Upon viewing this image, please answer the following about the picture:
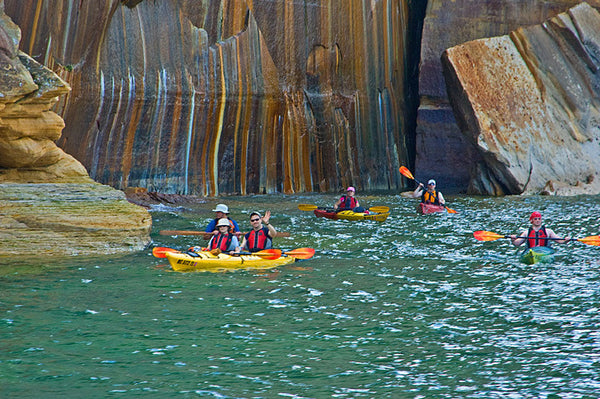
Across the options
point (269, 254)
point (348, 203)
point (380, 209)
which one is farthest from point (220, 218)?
point (380, 209)

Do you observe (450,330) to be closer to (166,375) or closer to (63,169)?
(166,375)

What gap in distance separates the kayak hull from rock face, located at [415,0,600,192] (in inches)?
660

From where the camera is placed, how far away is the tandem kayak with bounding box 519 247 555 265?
1233 centimetres

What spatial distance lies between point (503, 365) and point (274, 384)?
2.21 m

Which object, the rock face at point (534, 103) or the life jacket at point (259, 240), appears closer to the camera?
the life jacket at point (259, 240)

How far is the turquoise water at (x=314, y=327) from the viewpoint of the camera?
21.6 ft

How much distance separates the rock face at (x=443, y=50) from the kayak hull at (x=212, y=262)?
660 inches

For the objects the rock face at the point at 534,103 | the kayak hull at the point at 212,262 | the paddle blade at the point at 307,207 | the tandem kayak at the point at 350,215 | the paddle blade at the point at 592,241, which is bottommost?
the kayak hull at the point at 212,262

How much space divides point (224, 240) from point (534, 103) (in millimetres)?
17287

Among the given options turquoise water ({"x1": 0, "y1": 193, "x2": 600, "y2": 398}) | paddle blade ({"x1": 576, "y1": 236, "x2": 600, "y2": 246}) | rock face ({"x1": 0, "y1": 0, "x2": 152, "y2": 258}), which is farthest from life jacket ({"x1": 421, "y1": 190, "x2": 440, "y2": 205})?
rock face ({"x1": 0, "y1": 0, "x2": 152, "y2": 258})

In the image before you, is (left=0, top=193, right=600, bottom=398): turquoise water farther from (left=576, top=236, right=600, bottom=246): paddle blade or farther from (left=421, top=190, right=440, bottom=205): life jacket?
(left=421, top=190, right=440, bottom=205): life jacket

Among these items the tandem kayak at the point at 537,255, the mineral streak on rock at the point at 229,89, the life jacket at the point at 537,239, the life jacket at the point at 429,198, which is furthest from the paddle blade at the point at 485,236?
the mineral streak on rock at the point at 229,89

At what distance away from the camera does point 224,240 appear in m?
12.3

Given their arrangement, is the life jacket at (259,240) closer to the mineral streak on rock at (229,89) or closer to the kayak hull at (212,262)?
the kayak hull at (212,262)
